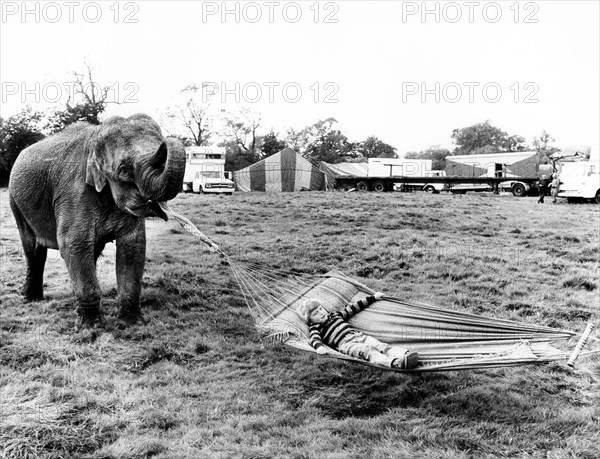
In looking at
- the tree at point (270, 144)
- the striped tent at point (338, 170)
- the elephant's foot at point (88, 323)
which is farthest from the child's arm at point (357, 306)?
the tree at point (270, 144)

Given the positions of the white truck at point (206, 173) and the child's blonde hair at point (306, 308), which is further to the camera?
the white truck at point (206, 173)

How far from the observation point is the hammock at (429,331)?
12.6ft

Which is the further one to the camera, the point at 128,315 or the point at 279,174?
the point at 279,174

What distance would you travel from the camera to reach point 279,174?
84.8ft

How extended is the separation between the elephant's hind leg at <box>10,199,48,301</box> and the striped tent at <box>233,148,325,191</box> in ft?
63.2

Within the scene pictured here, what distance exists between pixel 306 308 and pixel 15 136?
26.2 meters

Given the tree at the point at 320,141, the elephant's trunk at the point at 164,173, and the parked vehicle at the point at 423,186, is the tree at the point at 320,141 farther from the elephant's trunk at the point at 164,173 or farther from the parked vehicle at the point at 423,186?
the elephant's trunk at the point at 164,173

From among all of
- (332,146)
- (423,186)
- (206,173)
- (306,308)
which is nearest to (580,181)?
(423,186)

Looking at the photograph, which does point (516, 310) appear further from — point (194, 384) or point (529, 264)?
point (194, 384)

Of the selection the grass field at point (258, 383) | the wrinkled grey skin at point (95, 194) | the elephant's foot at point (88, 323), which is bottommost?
the grass field at point (258, 383)

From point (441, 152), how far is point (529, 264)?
54.5 metres

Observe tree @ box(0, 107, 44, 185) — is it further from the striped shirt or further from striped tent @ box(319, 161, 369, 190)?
the striped shirt

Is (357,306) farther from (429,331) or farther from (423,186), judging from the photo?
(423,186)

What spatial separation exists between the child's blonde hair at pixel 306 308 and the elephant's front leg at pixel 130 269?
5.66 ft
